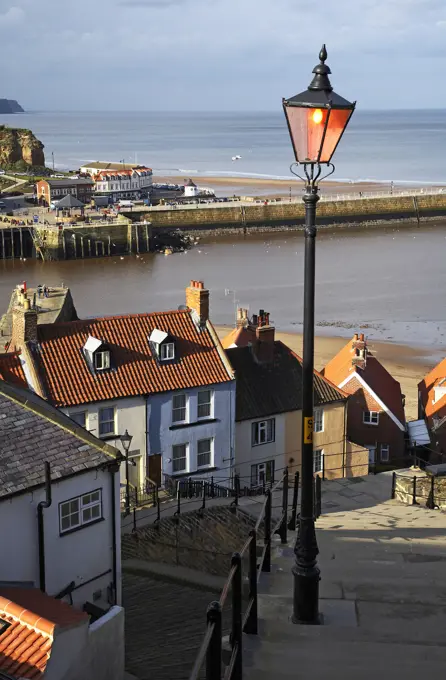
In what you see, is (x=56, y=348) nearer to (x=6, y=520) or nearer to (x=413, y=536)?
(x=6, y=520)

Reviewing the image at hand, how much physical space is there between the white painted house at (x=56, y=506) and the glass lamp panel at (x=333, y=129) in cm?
587

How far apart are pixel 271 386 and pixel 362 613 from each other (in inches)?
632

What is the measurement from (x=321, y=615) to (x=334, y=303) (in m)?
46.3

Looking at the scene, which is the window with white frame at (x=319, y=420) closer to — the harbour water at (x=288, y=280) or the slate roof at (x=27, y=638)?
the slate roof at (x=27, y=638)

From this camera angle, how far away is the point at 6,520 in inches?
426

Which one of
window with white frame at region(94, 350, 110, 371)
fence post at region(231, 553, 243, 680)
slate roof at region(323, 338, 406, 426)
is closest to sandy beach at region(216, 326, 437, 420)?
slate roof at region(323, 338, 406, 426)

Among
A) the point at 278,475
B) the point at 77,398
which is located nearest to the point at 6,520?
the point at 77,398

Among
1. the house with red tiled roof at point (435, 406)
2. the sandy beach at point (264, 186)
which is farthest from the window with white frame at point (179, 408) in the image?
the sandy beach at point (264, 186)

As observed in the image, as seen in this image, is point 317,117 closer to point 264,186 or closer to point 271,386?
point 271,386

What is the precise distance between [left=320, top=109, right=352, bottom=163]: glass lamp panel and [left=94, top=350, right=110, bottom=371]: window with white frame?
14010 mm

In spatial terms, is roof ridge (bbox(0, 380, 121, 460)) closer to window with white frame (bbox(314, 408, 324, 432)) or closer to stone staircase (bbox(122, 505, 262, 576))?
stone staircase (bbox(122, 505, 262, 576))

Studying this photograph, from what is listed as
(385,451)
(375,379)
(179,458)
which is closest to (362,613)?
(179,458)

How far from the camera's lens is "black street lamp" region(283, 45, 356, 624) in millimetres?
6426

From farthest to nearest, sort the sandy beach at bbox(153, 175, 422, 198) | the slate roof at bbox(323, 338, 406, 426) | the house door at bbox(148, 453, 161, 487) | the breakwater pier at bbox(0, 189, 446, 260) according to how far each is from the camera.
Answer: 1. the sandy beach at bbox(153, 175, 422, 198)
2. the breakwater pier at bbox(0, 189, 446, 260)
3. the slate roof at bbox(323, 338, 406, 426)
4. the house door at bbox(148, 453, 161, 487)
